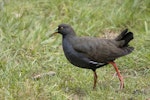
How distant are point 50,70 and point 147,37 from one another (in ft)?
6.23

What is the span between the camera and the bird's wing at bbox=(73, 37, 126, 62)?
732cm

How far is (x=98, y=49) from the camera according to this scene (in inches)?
291

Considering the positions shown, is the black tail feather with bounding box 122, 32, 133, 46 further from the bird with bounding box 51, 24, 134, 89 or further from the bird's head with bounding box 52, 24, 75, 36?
the bird's head with bounding box 52, 24, 75, 36

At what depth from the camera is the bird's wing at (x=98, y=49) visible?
24.0 ft

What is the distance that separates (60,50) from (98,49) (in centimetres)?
186

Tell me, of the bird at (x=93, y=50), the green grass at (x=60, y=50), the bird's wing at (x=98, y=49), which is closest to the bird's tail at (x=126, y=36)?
the bird at (x=93, y=50)

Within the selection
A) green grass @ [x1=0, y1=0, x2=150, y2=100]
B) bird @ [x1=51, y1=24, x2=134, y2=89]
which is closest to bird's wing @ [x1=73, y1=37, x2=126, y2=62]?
bird @ [x1=51, y1=24, x2=134, y2=89]

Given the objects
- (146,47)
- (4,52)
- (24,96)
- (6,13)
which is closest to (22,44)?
(4,52)

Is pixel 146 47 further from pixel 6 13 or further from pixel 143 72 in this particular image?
pixel 6 13

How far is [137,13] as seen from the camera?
10422 millimetres

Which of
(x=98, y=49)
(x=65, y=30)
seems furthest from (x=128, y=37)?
(x=65, y=30)

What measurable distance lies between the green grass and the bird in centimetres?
34

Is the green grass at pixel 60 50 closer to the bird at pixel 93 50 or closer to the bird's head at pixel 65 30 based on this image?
the bird at pixel 93 50

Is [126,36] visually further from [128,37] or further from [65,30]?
[65,30]
